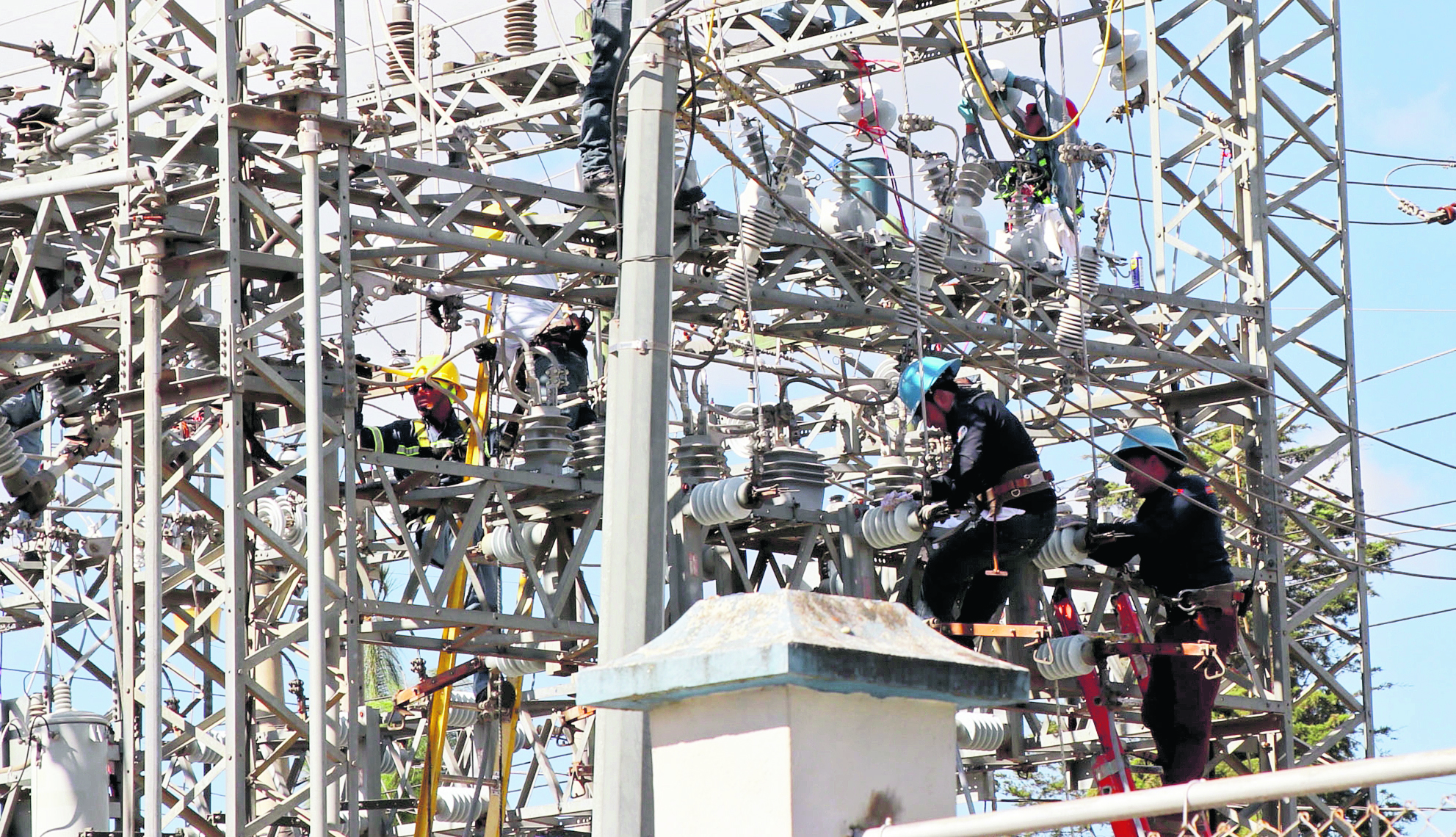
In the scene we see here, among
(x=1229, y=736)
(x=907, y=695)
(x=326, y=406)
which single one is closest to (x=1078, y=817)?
(x=907, y=695)

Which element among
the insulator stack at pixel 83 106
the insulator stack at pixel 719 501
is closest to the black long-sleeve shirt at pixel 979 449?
→ the insulator stack at pixel 719 501

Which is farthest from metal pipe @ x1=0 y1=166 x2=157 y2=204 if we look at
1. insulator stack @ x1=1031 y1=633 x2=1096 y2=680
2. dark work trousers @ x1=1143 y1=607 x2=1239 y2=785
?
dark work trousers @ x1=1143 y1=607 x2=1239 y2=785

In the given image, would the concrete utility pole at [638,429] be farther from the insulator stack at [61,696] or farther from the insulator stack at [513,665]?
the insulator stack at [61,696]

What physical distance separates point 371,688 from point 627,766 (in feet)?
90.5

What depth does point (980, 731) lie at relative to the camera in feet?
53.8

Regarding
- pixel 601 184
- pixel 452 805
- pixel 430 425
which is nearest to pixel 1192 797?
pixel 601 184

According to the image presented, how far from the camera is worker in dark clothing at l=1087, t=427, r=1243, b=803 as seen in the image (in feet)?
44.8

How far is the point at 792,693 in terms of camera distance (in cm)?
430

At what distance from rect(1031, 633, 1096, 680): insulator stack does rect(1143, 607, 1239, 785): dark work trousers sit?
74 centimetres

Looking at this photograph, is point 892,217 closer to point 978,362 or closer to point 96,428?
point 978,362

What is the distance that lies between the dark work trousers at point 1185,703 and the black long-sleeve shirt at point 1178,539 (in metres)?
0.25

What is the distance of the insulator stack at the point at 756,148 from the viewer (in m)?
13.8

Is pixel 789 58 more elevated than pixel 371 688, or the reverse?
pixel 789 58

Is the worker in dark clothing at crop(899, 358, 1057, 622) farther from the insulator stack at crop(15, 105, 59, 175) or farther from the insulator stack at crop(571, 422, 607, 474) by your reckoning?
the insulator stack at crop(15, 105, 59, 175)
